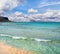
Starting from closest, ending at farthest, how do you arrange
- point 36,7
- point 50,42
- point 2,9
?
point 50,42, point 36,7, point 2,9

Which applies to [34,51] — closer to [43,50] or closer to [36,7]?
[43,50]

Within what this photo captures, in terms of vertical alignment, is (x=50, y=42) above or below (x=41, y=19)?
below

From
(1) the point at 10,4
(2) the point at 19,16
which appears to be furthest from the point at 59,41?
(1) the point at 10,4

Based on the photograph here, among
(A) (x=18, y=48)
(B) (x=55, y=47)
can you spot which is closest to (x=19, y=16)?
(A) (x=18, y=48)

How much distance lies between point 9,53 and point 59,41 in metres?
1.61

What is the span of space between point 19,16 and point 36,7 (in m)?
0.55

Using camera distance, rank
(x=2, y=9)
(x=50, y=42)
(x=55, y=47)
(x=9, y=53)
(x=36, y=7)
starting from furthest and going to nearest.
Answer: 1. (x=2, y=9)
2. (x=36, y=7)
3. (x=50, y=42)
4. (x=55, y=47)
5. (x=9, y=53)

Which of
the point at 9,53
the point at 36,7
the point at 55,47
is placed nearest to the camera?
the point at 9,53

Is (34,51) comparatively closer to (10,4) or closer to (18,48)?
(18,48)

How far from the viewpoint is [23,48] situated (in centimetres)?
421

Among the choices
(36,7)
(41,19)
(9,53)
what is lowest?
(9,53)

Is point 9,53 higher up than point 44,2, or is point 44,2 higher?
point 44,2

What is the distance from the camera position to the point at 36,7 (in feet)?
16.4

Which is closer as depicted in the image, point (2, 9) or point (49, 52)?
point (49, 52)
